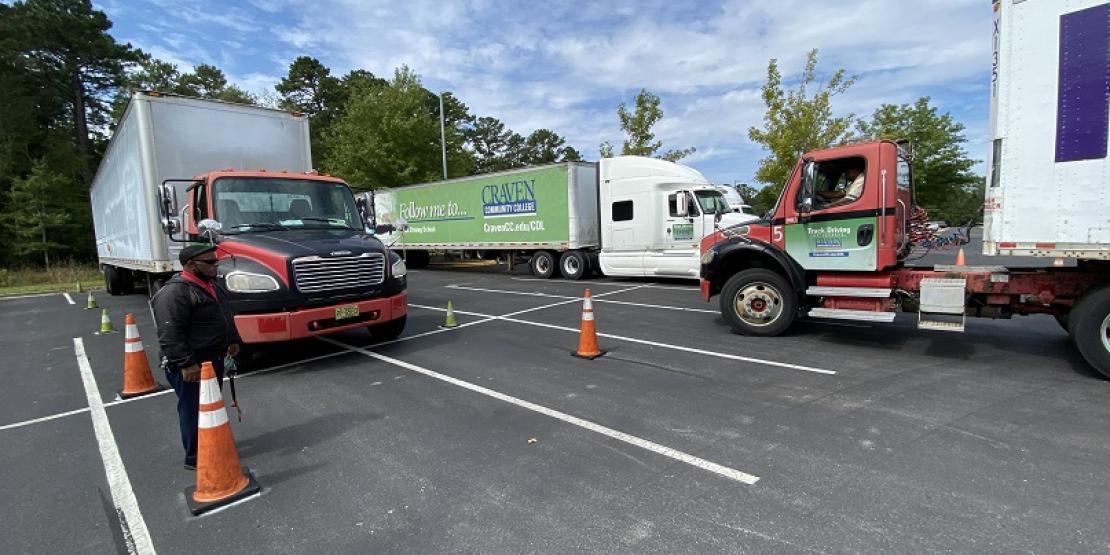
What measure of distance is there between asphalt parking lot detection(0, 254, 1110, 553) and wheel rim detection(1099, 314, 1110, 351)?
1.27 ft

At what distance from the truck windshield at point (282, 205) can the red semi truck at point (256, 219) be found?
0.04ft

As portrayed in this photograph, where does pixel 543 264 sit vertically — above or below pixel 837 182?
below

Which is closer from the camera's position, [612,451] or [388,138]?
[612,451]

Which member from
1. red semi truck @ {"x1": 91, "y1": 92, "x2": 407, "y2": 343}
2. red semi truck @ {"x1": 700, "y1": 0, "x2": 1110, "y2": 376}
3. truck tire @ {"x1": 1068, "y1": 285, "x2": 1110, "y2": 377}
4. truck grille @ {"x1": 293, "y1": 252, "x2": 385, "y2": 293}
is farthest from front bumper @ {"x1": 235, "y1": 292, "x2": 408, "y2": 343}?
truck tire @ {"x1": 1068, "y1": 285, "x2": 1110, "y2": 377}

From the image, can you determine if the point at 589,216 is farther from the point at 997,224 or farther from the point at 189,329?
the point at 189,329

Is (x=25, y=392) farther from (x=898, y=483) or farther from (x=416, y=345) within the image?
(x=898, y=483)

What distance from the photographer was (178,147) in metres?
8.38

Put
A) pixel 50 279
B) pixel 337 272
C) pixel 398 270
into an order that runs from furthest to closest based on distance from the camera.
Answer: pixel 50 279
pixel 398 270
pixel 337 272

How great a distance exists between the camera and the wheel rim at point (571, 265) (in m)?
16.1

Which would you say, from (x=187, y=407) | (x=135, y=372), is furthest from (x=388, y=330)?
(x=187, y=407)

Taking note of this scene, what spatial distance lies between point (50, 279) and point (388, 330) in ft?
90.2

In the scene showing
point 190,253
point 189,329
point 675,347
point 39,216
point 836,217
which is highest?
point 39,216

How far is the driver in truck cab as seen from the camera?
658 cm

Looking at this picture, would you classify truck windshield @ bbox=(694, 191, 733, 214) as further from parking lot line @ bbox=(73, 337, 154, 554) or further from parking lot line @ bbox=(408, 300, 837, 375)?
parking lot line @ bbox=(73, 337, 154, 554)
